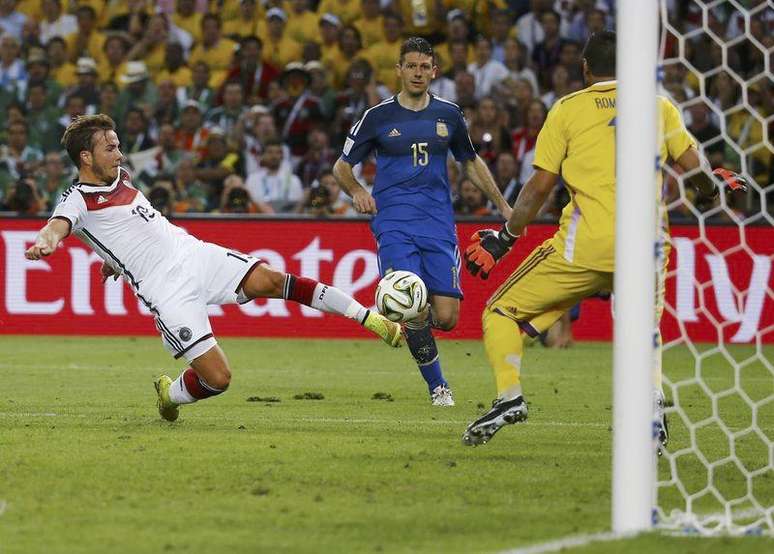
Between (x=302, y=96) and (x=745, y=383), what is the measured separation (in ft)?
27.3

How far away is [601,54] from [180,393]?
3193 mm

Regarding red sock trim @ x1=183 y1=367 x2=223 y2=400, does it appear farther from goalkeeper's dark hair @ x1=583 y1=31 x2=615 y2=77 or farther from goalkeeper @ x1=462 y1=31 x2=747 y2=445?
goalkeeper's dark hair @ x1=583 y1=31 x2=615 y2=77

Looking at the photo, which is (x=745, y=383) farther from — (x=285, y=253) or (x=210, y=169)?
(x=210, y=169)

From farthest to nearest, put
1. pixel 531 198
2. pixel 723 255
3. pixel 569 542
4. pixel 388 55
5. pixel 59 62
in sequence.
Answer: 1. pixel 59 62
2. pixel 388 55
3. pixel 723 255
4. pixel 531 198
5. pixel 569 542

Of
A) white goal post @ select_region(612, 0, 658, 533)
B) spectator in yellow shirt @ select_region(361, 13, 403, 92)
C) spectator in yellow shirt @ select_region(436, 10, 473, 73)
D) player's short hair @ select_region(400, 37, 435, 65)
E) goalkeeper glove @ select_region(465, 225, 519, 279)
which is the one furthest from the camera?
spectator in yellow shirt @ select_region(361, 13, 403, 92)

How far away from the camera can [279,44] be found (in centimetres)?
1941

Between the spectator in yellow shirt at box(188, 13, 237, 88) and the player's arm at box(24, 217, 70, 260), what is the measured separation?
1154 centimetres

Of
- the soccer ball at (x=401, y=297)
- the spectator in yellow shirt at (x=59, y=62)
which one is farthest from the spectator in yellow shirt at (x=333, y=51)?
the soccer ball at (x=401, y=297)

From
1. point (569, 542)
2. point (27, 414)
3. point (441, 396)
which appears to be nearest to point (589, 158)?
point (569, 542)

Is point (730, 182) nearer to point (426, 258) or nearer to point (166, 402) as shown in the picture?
point (426, 258)

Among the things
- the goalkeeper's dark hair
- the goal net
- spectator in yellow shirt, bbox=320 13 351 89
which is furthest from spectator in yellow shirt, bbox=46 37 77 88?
the goalkeeper's dark hair

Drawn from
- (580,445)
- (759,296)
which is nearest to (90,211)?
(580,445)

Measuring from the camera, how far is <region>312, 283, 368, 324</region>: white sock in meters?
8.98

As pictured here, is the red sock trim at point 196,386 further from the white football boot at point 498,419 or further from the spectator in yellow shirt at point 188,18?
the spectator in yellow shirt at point 188,18
